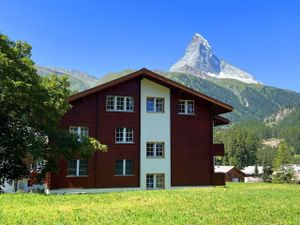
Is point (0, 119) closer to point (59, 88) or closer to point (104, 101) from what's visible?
point (59, 88)

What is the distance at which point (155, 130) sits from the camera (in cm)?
3509

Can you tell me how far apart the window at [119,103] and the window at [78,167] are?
4.66 m

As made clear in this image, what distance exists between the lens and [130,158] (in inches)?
1344

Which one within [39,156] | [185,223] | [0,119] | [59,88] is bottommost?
[185,223]

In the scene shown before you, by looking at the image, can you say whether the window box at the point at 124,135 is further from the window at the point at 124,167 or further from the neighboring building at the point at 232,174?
the neighboring building at the point at 232,174

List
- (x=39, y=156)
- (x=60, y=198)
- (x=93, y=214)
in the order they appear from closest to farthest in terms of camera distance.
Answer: (x=93, y=214) → (x=60, y=198) → (x=39, y=156)

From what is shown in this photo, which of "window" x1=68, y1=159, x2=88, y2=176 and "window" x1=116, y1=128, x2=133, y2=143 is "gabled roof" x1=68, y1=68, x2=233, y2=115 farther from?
"window" x1=68, y1=159, x2=88, y2=176

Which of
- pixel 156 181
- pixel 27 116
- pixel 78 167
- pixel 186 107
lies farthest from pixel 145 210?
pixel 186 107

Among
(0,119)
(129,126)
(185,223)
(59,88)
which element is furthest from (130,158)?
(185,223)

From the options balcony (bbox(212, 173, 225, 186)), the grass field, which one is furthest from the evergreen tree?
balcony (bbox(212, 173, 225, 186))

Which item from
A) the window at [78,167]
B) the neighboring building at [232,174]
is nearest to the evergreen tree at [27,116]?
the window at [78,167]

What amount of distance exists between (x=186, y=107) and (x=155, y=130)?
362cm

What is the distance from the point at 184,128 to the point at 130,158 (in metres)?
5.34

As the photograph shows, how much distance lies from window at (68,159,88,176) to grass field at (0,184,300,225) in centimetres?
1313
